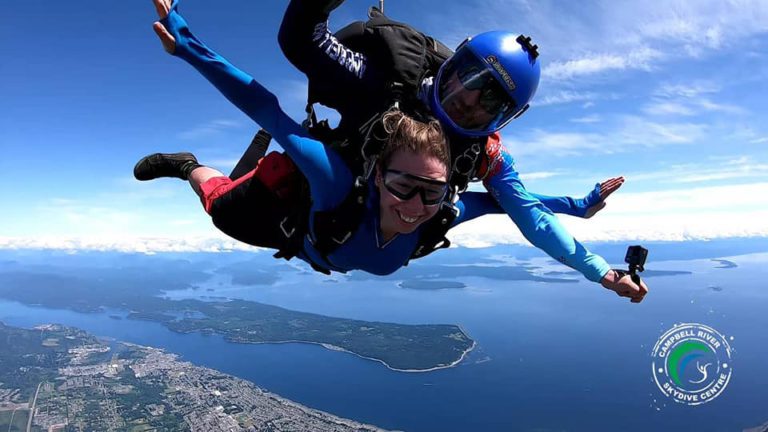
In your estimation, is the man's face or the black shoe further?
the black shoe

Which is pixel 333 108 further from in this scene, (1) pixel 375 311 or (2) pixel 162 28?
(1) pixel 375 311

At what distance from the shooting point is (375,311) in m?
63.5

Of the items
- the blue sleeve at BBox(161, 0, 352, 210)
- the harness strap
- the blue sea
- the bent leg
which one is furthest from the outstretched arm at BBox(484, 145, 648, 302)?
the blue sea

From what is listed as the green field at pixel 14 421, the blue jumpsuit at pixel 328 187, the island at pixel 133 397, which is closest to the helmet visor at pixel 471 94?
the blue jumpsuit at pixel 328 187

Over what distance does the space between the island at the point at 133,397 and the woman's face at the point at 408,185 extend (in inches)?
1273

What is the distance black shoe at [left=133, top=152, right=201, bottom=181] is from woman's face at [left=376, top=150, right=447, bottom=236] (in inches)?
71.4

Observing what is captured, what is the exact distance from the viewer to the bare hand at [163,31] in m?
1.59

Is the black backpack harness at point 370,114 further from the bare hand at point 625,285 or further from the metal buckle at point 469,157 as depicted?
the bare hand at point 625,285

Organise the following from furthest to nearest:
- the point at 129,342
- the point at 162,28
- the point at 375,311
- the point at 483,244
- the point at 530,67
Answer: the point at 483,244, the point at 375,311, the point at 129,342, the point at 530,67, the point at 162,28

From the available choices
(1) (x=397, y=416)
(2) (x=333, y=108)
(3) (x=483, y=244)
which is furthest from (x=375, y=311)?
(3) (x=483, y=244)

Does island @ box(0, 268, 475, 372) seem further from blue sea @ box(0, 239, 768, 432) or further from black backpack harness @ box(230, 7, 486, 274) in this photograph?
black backpack harness @ box(230, 7, 486, 274)

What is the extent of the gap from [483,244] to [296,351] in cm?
14219

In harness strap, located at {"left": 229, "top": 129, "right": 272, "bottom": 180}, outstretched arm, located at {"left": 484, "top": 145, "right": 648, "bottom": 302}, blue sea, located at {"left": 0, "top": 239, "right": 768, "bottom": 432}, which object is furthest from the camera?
blue sea, located at {"left": 0, "top": 239, "right": 768, "bottom": 432}

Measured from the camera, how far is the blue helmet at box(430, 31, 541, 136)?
1.88 metres
